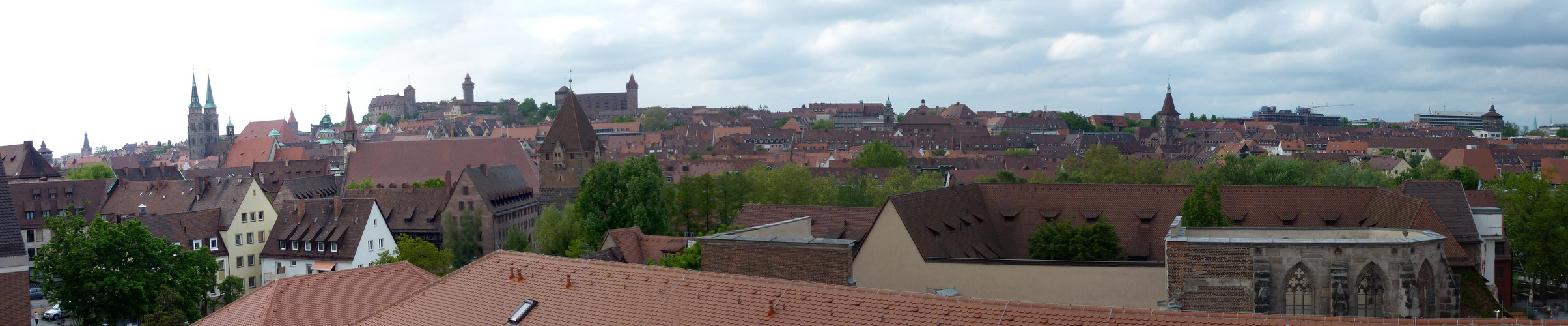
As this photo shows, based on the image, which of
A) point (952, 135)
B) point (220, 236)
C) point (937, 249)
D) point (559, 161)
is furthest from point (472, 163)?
point (952, 135)

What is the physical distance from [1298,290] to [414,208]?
52.2 metres

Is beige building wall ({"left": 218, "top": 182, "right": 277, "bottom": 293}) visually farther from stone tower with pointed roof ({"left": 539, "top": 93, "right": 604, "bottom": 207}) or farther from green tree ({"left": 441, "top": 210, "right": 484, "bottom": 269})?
stone tower with pointed roof ({"left": 539, "top": 93, "right": 604, "bottom": 207})

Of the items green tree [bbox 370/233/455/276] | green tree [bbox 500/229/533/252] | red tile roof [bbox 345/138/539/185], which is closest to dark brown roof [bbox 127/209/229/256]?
green tree [bbox 370/233/455/276]

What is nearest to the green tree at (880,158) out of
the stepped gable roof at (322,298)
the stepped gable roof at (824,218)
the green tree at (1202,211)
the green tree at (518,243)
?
the green tree at (518,243)

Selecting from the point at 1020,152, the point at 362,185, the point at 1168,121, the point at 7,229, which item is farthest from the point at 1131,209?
the point at 1168,121

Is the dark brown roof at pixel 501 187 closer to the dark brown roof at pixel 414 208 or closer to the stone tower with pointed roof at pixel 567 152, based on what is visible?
the stone tower with pointed roof at pixel 567 152

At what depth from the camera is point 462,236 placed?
2384 inches

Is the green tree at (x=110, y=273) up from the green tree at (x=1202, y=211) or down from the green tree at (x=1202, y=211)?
down

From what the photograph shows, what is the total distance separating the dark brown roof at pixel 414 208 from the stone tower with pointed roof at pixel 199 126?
144m

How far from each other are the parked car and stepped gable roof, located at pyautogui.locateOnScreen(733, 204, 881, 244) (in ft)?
87.1

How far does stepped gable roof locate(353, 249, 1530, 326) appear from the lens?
1123 cm

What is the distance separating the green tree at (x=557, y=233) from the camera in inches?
2092

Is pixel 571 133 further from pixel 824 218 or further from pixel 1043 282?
pixel 1043 282

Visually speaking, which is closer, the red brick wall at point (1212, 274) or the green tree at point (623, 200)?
the red brick wall at point (1212, 274)
